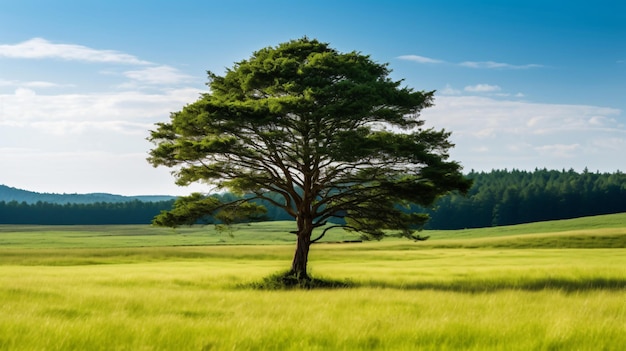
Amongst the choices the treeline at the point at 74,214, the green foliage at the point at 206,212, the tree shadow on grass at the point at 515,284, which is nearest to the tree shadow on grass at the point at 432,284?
the tree shadow on grass at the point at 515,284

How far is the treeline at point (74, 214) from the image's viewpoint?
17550 centimetres

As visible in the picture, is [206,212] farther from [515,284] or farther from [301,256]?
[515,284]

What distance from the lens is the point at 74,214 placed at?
178 m

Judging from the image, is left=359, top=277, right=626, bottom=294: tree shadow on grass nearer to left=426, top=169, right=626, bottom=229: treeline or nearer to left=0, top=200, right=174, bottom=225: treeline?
left=426, top=169, right=626, bottom=229: treeline

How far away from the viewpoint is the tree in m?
25.0

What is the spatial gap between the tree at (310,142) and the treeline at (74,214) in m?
153

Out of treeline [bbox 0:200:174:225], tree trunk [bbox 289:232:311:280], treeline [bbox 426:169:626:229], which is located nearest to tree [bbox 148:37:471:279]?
tree trunk [bbox 289:232:311:280]

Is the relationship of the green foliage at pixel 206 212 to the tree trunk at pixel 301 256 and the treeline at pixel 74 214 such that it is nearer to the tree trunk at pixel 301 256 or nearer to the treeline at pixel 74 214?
the tree trunk at pixel 301 256

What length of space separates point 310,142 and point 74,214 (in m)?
168

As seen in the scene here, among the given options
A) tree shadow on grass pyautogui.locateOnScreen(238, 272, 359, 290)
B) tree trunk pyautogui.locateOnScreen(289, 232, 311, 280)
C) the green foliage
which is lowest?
tree shadow on grass pyautogui.locateOnScreen(238, 272, 359, 290)

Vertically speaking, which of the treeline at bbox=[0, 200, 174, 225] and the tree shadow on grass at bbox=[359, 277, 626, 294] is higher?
the treeline at bbox=[0, 200, 174, 225]

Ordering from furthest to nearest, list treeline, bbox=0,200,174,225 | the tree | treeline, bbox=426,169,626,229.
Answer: treeline, bbox=0,200,174,225
treeline, bbox=426,169,626,229
the tree

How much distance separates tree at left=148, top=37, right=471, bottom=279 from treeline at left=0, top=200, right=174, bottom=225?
153 m

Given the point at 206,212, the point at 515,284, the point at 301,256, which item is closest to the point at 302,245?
the point at 301,256
